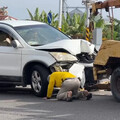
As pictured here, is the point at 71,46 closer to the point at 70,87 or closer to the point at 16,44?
the point at 16,44

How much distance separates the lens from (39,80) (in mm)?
12477

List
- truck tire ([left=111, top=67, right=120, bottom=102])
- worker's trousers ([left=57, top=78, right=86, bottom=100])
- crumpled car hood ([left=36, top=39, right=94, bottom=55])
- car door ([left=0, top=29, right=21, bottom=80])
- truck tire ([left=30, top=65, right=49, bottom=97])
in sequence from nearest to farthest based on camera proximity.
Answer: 1. truck tire ([left=111, top=67, right=120, bottom=102])
2. worker's trousers ([left=57, top=78, right=86, bottom=100])
3. truck tire ([left=30, top=65, right=49, bottom=97])
4. crumpled car hood ([left=36, top=39, right=94, bottom=55])
5. car door ([left=0, top=29, right=21, bottom=80])

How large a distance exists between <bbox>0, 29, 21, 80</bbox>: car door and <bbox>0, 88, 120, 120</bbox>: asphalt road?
61cm

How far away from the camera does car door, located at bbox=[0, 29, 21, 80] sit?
1296 cm

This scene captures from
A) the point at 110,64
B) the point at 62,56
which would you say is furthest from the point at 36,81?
the point at 110,64

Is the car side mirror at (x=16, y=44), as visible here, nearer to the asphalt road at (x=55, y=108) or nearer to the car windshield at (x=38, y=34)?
Result: the car windshield at (x=38, y=34)

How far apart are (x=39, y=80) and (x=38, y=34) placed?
5.22ft

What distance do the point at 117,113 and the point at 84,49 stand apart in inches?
151

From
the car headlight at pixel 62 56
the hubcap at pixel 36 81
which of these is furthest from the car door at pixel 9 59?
the car headlight at pixel 62 56

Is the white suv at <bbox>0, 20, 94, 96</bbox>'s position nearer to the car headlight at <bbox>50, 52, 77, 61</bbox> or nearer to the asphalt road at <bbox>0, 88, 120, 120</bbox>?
the car headlight at <bbox>50, 52, 77, 61</bbox>

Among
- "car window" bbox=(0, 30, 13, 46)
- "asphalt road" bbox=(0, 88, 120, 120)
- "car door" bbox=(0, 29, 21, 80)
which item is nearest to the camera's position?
"asphalt road" bbox=(0, 88, 120, 120)

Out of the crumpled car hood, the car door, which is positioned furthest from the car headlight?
the car door

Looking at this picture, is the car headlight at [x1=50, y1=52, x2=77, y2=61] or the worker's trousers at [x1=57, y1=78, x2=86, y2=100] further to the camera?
the car headlight at [x1=50, y1=52, x2=77, y2=61]

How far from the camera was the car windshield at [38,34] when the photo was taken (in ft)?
43.4
